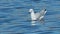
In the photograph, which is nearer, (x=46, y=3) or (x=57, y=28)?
(x=57, y=28)

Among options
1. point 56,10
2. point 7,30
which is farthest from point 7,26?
point 56,10

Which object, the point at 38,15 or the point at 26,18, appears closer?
the point at 38,15

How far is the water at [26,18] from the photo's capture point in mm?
12789

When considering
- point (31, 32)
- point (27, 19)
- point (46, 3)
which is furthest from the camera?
point (46, 3)

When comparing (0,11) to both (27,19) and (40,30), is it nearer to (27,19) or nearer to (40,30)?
(27,19)

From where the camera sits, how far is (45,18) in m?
14.3

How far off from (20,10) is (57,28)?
3158 millimetres

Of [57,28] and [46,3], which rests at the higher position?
[46,3]

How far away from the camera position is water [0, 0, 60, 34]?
504 inches

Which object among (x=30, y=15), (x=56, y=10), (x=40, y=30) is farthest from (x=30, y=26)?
(x=56, y=10)

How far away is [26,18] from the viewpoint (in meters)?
14.3

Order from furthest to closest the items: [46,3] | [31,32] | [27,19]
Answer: [46,3]
[27,19]
[31,32]

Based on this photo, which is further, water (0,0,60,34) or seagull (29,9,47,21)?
seagull (29,9,47,21)

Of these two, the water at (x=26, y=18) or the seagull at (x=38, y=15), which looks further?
the seagull at (x=38, y=15)
